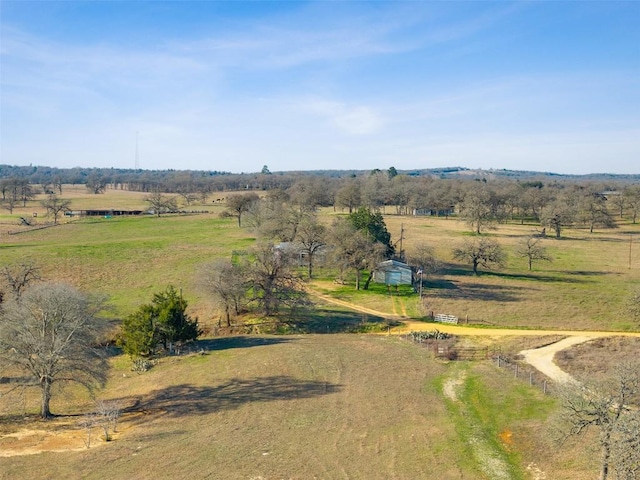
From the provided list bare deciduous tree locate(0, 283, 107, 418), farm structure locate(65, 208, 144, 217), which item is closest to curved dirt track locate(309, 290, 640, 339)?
bare deciduous tree locate(0, 283, 107, 418)

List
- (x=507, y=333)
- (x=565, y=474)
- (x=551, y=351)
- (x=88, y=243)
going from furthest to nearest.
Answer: (x=88, y=243), (x=507, y=333), (x=551, y=351), (x=565, y=474)

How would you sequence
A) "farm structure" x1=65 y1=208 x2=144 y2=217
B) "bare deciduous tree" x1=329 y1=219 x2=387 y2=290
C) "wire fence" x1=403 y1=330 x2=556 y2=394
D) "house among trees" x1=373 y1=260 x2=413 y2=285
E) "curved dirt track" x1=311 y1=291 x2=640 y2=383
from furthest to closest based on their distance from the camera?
"farm structure" x1=65 y1=208 x2=144 y2=217 → "house among trees" x1=373 y1=260 x2=413 y2=285 → "bare deciduous tree" x1=329 y1=219 x2=387 y2=290 → "curved dirt track" x1=311 y1=291 x2=640 y2=383 → "wire fence" x1=403 y1=330 x2=556 y2=394

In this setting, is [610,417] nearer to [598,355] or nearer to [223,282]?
[598,355]

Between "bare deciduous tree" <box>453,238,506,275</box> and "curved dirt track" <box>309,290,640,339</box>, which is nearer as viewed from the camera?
"curved dirt track" <box>309,290,640,339</box>

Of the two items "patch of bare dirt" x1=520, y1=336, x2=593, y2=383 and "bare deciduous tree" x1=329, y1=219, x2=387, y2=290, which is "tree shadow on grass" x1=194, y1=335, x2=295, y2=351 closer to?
"bare deciduous tree" x1=329, y1=219, x2=387, y2=290

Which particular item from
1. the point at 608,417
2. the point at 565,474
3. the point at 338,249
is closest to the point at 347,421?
the point at 565,474

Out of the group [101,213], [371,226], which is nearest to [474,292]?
[371,226]

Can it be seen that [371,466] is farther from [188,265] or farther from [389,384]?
[188,265]

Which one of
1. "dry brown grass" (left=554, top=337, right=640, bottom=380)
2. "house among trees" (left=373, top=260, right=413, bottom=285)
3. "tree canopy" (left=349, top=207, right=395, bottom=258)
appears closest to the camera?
"dry brown grass" (left=554, top=337, right=640, bottom=380)

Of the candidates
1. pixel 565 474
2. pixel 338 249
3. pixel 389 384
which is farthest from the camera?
pixel 338 249
